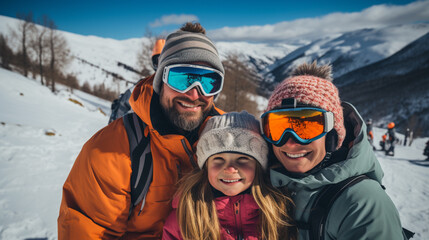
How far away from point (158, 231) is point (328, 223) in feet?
4.69

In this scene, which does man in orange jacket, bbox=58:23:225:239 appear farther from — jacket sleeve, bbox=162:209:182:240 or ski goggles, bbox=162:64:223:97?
jacket sleeve, bbox=162:209:182:240

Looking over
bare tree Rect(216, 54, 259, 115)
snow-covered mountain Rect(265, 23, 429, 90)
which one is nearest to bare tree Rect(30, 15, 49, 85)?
bare tree Rect(216, 54, 259, 115)

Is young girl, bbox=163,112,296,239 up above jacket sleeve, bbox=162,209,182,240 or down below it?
above

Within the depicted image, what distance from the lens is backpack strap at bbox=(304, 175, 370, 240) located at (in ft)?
4.28

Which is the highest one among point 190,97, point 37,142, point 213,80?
point 213,80

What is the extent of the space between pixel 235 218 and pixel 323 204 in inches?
27.0

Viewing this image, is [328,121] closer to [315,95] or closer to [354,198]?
[315,95]

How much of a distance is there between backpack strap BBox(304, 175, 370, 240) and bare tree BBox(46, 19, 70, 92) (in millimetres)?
30992

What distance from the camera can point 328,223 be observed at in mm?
1306

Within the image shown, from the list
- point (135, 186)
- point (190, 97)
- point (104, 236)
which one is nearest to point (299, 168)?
point (190, 97)

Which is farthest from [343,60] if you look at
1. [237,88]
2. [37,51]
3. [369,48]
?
[37,51]

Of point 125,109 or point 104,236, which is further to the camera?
point 125,109

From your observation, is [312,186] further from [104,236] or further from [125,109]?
[125,109]

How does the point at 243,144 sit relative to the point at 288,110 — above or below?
below
